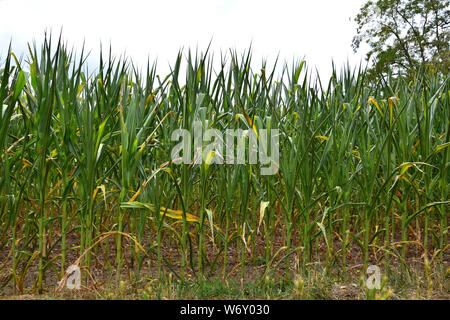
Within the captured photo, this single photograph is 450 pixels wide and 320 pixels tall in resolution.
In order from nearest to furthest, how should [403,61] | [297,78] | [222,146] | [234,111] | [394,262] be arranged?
[222,146]
[234,111]
[394,262]
[297,78]
[403,61]

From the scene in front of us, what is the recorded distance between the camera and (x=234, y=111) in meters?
2.08

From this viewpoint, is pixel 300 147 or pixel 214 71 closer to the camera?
pixel 300 147

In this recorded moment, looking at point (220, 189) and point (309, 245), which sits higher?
point (220, 189)

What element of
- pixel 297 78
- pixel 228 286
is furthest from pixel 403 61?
pixel 228 286

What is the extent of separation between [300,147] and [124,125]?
83 centimetres

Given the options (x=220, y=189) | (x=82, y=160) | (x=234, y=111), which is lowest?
(x=220, y=189)

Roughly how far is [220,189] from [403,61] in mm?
17622

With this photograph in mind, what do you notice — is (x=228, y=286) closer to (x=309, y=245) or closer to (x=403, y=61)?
(x=309, y=245)

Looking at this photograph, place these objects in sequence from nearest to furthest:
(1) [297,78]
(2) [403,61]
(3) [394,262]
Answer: (3) [394,262] < (1) [297,78] < (2) [403,61]

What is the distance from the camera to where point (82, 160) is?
5.38ft

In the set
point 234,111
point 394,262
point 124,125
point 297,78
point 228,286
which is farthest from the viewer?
point 297,78

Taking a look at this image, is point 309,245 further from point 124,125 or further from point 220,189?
point 124,125

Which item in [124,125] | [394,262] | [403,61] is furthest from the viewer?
[403,61]

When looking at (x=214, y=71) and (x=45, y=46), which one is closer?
(x=45, y=46)
